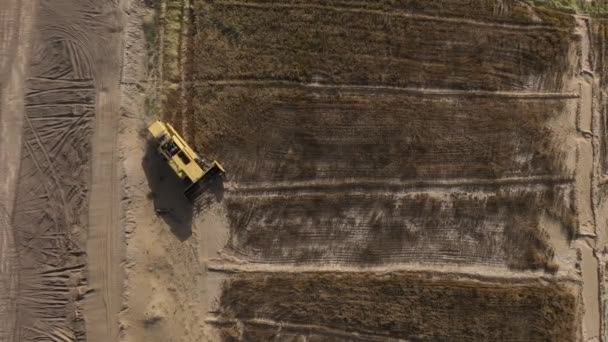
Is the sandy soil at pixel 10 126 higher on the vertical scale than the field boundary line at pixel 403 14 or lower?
lower


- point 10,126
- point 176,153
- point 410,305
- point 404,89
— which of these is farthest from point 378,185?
point 10,126

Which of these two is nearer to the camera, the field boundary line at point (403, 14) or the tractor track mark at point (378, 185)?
the tractor track mark at point (378, 185)

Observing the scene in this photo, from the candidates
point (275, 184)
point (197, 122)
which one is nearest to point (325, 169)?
point (275, 184)

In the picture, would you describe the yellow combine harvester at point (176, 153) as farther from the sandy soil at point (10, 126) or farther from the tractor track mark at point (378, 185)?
the sandy soil at point (10, 126)

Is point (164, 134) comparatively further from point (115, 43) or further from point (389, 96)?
point (389, 96)

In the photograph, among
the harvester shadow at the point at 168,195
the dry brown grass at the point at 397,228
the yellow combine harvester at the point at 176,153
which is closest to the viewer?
the yellow combine harvester at the point at 176,153

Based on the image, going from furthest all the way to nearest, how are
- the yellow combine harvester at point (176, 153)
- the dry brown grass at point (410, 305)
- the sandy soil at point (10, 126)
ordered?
the dry brown grass at point (410, 305)
the yellow combine harvester at point (176, 153)
the sandy soil at point (10, 126)

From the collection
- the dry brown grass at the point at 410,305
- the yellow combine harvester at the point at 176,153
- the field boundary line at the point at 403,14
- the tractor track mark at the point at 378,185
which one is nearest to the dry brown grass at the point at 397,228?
the tractor track mark at the point at 378,185

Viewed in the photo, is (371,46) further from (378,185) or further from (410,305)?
(410,305)
